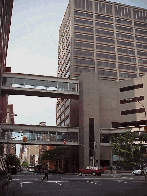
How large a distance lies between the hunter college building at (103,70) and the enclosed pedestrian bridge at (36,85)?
3508 millimetres

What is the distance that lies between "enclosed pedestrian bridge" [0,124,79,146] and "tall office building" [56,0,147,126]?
17.2m

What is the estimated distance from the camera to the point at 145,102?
2554 inches

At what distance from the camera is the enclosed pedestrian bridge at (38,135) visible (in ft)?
180

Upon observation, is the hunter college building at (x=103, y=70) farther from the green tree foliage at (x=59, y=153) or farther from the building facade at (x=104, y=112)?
the green tree foliage at (x=59, y=153)

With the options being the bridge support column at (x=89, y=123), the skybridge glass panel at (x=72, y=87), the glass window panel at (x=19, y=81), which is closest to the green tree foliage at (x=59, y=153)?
the bridge support column at (x=89, y=123)

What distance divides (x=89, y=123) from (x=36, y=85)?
53.0 feet

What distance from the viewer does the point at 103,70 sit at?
83250mm

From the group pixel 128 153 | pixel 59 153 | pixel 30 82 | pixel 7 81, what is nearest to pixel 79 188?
pixel 128 153

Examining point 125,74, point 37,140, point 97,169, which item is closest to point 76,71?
point 125,74

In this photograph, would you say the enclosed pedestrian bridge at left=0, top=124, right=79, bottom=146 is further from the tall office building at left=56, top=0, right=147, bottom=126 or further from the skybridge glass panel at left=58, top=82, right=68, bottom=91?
the tall office building at left=56, top=0, right=147, bottom=126

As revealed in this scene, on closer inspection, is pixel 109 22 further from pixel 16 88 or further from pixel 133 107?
pixel 16 88

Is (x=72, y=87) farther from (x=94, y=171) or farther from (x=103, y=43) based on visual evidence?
(x=103, y=43)

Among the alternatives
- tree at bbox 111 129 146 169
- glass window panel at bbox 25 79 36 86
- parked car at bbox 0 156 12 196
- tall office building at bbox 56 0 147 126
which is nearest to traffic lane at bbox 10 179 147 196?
parked car at bbox 0 156 12 196

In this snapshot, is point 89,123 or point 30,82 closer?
point 30,82
